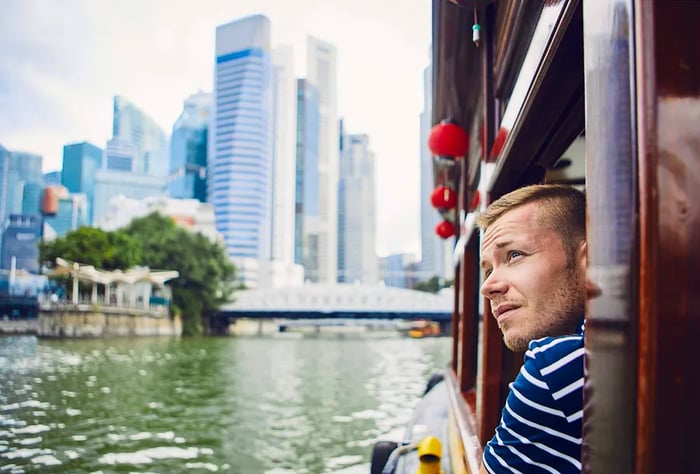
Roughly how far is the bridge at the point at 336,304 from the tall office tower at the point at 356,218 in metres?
87.8

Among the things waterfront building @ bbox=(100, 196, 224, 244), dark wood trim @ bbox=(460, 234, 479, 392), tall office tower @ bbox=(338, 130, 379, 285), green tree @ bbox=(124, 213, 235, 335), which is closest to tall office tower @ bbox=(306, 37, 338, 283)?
tall office tower @ bbox=(338, 130, 379, 285)

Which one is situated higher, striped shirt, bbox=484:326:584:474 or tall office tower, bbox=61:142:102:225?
tall office tower, bbox=61:142:102:225

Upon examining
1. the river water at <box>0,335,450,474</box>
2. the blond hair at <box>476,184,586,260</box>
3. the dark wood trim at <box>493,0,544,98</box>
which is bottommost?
the river water at <box>0,335,450,474</box>

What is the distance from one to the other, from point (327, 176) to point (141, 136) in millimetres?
45847

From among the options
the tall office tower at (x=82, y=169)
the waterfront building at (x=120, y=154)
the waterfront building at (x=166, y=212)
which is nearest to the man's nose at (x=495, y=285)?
the waterfront building at (x=166, y=212)

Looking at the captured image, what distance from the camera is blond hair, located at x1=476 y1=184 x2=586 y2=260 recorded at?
3.45ft

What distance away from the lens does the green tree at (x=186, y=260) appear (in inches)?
1358

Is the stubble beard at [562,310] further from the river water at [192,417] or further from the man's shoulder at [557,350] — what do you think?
the river water at [192,417]

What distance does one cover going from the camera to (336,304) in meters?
41.0

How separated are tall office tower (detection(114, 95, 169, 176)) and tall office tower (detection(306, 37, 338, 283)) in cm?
3541

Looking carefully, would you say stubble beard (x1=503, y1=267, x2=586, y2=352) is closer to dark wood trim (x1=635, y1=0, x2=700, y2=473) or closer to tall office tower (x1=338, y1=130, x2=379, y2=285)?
dark wood trim (x1=635, y1=0, x2=700, y2=473)

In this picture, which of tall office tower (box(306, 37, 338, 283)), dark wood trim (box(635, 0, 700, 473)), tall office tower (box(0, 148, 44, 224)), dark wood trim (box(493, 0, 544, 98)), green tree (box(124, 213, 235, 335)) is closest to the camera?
dark wood trim (box(635, 0, 700, 473))

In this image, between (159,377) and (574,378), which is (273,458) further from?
(159,377)

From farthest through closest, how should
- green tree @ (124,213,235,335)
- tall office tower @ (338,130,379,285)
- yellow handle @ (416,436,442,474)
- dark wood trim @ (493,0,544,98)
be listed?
1. tall office tower @ (338,130,379,285)
2. green tree @ (124,213,235,335)
3. yellow handle @ (416,436,442,474)
4. dark wood trim @ (493,0,544,98)
